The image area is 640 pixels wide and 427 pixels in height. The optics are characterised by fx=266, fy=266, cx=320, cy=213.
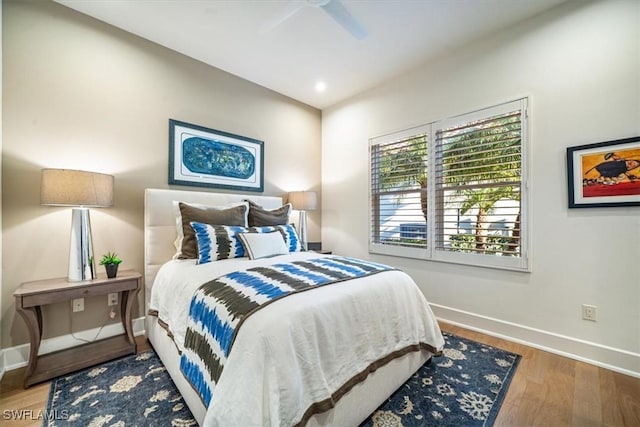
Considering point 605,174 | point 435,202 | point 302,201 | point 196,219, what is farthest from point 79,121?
point 605,174

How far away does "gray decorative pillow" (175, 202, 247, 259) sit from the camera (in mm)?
2297

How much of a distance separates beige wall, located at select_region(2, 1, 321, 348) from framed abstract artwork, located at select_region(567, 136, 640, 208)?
3447mm

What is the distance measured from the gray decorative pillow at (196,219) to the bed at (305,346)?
0.10m

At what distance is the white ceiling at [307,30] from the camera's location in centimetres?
220

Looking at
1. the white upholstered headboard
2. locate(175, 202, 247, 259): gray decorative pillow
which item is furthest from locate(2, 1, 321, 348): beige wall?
locate(175, 202, 247, 259): gray decorative pillow

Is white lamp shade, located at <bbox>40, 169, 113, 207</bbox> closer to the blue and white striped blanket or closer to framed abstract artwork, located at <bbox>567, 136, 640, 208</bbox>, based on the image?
the blue and white striped blanket

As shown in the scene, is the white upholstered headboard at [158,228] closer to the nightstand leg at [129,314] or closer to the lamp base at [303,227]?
the nightstand leg at [129,314]

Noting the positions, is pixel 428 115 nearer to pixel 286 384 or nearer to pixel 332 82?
pixel 332 82

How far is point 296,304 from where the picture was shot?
1252 millimetres

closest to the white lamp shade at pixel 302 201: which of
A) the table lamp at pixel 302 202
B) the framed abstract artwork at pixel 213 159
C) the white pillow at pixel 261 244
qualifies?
the table lamp at pixel 302 202

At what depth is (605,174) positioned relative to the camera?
1980mm

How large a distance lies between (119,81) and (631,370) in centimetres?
472

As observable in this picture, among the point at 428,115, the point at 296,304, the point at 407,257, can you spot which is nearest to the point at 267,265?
the point at 296,304

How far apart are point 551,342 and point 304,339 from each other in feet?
7.59
